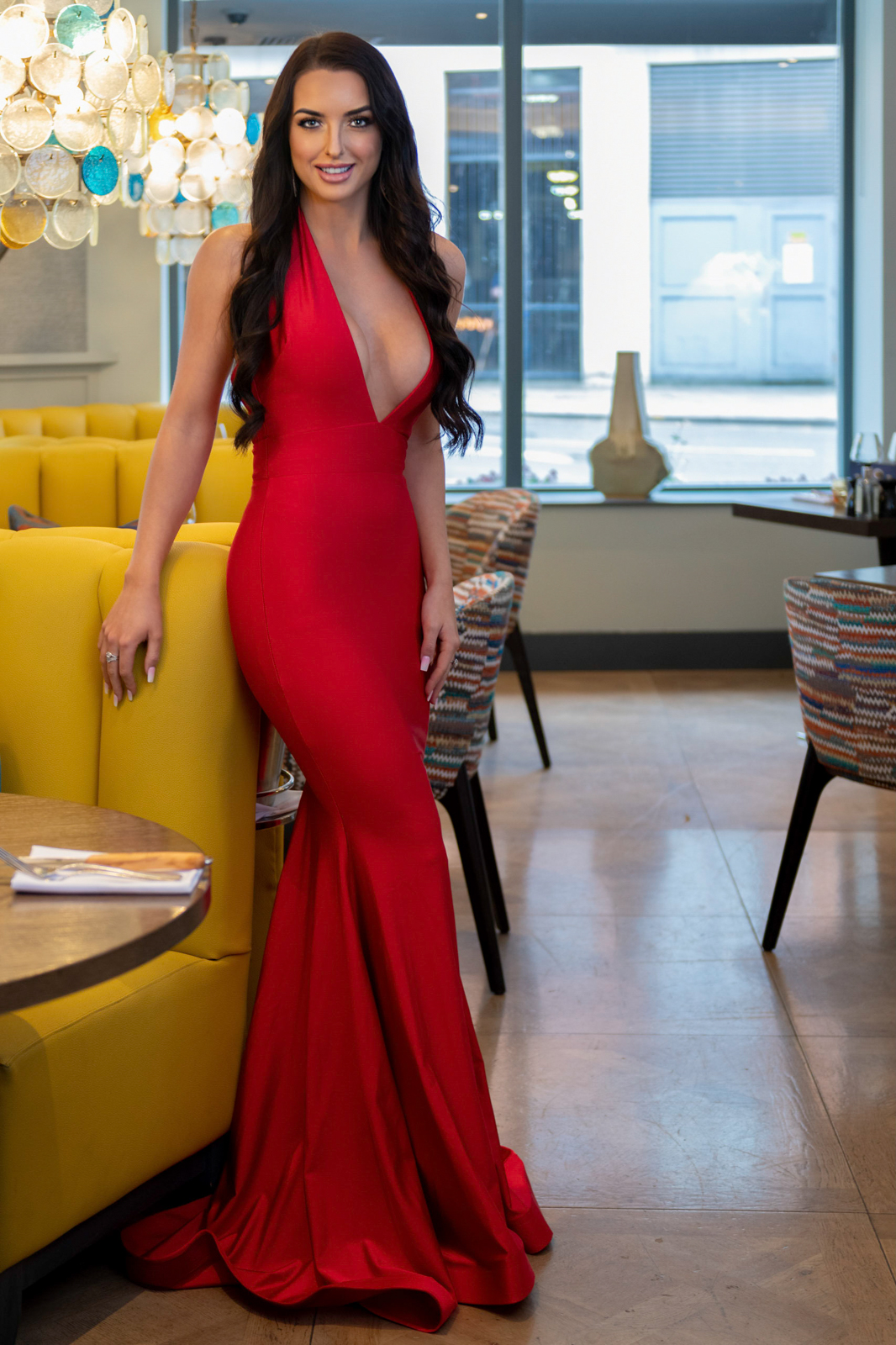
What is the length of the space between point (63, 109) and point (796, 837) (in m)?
2.23

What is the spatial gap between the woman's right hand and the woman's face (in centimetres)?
59

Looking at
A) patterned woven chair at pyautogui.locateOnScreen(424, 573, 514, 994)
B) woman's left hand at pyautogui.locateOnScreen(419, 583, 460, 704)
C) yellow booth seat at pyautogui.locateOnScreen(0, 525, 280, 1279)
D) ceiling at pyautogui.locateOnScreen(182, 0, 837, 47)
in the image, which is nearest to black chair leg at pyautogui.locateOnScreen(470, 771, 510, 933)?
patterned woven chair at pyautogui.locateOnScreen(424, 573, 514, 994)

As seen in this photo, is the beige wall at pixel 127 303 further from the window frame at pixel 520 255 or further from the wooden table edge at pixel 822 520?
the wooden table edge at pixel 822 520

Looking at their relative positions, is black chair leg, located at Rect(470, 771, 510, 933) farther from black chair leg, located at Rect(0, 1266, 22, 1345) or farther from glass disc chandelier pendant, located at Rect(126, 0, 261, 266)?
glass disc chandelier pendant, located at Rect(126, 0, 261, 266)

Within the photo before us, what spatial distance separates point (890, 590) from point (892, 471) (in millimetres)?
2017

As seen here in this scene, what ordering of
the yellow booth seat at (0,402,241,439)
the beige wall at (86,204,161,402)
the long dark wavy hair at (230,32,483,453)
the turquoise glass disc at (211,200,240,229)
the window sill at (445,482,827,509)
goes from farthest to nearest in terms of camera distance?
1. the window sill at (445,482,827,509)
2. the beige wall at (86,204,161,402)
3. the yellow booth seat at (0,402,241,439)
4. the turquoise glass disc at (211,200,240,229)
5. the long dark wavy hair at (230,32,483,453)

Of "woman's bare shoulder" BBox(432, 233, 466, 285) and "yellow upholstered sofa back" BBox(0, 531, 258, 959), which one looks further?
"woman's bare shoulder" BBox(432, 233, 466, 285)

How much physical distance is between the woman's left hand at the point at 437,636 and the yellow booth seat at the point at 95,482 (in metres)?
2.30

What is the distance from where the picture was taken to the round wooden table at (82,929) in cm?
107

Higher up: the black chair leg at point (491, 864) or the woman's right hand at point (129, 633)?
the woman's right hand at point (129, 633)

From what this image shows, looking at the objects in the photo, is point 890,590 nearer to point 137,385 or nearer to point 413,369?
point 413,369

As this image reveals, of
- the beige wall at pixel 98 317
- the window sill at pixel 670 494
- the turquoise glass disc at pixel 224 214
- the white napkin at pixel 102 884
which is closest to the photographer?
the white napkin at pixel 102 884

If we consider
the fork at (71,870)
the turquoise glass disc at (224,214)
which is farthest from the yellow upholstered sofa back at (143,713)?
the turquoise glass disc at (224,214)

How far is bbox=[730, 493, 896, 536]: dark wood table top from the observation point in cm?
438
